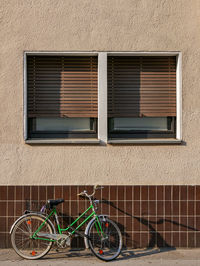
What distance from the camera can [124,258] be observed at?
20.1ft

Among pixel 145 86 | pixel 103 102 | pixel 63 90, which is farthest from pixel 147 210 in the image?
pixel 63 90

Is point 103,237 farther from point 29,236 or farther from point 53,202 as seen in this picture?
point 29,236

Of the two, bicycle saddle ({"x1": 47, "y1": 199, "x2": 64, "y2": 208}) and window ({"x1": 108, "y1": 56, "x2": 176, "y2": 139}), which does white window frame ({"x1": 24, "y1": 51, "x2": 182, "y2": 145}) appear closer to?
window ({"x1": 108, "y1": 56, "x2": 176, "y2": 139})

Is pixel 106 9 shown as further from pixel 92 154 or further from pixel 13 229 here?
pixel 13 229

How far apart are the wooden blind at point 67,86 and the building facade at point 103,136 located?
0.03 metres

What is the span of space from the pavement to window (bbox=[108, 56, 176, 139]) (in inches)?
73.1

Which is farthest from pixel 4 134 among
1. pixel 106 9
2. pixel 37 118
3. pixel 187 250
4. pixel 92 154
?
pixel 187 250

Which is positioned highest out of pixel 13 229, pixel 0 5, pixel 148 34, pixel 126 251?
pixel 0 5

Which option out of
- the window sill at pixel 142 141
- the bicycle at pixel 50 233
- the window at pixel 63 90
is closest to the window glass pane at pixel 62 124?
the window at pixel 63 90

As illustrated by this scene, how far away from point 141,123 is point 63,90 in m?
1.41

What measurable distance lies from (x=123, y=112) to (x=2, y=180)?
2.25 meters

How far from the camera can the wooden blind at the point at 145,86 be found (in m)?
6.74

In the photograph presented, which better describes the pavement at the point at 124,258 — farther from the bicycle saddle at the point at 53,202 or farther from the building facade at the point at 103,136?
the bicycle saddle at the point at 53,202

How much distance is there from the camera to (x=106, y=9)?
21.4ft
